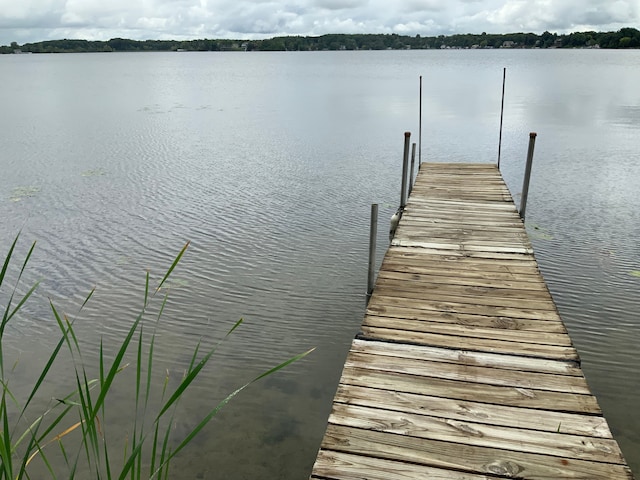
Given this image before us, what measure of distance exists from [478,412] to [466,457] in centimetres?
41

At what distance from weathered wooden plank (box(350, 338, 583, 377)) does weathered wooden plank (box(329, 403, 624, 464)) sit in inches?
25.2

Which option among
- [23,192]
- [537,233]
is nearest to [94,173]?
[23,192]

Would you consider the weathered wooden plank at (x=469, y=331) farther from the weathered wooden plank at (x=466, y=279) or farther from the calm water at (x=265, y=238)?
the calm water at (x=265, y=238)

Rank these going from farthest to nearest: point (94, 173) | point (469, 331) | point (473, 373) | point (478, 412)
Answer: point (94, 173), point (469, 331), point (473, 373), point (478, 412)

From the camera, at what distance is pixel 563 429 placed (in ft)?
9.56

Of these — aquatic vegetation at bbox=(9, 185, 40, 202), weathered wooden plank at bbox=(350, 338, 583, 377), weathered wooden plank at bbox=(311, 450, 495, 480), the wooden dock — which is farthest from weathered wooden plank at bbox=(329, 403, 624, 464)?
aquatic vegetation at bbox=(9, 185, 40, 202)

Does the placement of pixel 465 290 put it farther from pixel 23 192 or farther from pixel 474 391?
pixel 23 192

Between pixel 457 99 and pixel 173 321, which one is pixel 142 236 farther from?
pixel 457 99

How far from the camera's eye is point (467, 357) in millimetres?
3672

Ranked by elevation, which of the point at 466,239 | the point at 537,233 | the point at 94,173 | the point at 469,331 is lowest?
the point at 537,233

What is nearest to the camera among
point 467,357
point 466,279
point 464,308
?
point 467,357

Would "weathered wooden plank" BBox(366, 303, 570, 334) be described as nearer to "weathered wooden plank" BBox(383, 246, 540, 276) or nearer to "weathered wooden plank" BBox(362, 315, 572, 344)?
"weathered wooden plank" BBox(362, 315, 572, 344)

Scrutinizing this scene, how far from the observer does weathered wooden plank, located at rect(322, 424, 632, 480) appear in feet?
8.55

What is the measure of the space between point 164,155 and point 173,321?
9741mm
